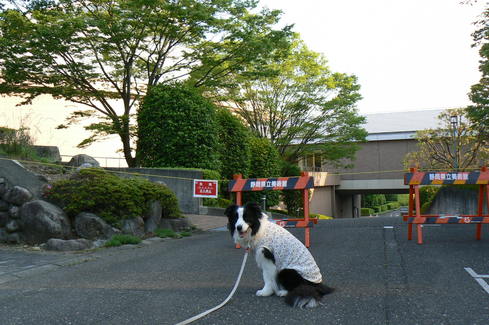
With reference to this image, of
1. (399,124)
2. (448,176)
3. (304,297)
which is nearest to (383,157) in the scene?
(399,124)

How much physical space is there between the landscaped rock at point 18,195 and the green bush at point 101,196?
40 cm

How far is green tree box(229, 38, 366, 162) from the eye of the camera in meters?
25.9

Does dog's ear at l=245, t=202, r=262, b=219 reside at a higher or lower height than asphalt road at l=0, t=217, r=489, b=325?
higher

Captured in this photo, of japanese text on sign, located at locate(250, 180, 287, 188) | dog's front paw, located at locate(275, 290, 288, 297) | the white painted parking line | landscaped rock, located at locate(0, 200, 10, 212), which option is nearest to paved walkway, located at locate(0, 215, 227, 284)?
landscaped rock, located at locate(0, 200, 10, 212)

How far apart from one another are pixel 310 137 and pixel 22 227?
2090 cm

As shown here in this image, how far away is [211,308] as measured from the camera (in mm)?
4680

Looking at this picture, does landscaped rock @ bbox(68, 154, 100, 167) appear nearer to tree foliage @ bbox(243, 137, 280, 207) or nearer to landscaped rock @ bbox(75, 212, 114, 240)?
landscaped rock @ bbox(75, 212, 114, 240)

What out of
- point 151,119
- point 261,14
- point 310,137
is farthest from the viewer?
point 310,137

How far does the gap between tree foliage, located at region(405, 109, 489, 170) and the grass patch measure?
21.6m

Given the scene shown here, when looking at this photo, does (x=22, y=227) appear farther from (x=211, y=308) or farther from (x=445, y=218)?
(x=445, y=218)

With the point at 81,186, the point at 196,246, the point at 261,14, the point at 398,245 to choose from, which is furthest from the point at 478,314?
the point at 261,14

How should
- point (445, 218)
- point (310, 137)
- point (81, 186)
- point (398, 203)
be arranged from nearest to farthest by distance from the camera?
point (445, 218)
point (81, 186)
point (310, 137)
point (398, 203)

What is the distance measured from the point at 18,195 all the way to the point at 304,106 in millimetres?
19181

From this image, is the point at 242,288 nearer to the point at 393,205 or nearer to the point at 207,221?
the point at 207,221
